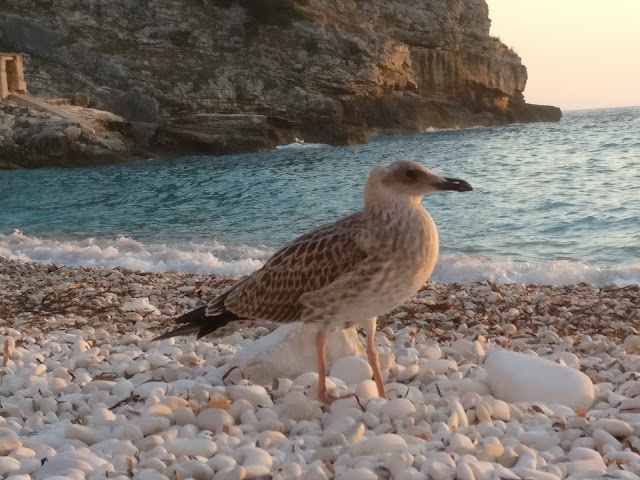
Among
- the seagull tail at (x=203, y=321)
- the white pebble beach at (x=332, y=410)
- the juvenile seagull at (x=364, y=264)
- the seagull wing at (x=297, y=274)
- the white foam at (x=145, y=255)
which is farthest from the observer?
the white foam at (x=145, y=255)

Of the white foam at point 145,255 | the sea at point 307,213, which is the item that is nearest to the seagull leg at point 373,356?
the sea at point 307,213

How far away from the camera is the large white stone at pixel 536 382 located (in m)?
4.40

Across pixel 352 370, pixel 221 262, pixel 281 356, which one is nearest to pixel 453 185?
pixel 352 370

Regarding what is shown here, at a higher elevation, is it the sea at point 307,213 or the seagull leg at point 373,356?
the seagull leg at point 373,356

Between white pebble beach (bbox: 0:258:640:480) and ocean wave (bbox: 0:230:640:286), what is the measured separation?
4.40 metres

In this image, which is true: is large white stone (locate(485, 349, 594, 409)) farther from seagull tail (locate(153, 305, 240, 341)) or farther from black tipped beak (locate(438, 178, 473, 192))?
seagull tail (locate(153, 305, 240, 341))

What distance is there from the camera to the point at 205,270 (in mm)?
13266

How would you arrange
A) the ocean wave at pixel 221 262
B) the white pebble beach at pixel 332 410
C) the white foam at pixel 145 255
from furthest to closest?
the white foam at pixel 145 255
the ocean wave at pixel 221 262
the white pebble beach at pixel 332 410

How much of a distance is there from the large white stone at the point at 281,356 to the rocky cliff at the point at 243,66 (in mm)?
49355

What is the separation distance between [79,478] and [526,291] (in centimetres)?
755

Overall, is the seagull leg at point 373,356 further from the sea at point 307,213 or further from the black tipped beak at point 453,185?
the sea at point 307,213

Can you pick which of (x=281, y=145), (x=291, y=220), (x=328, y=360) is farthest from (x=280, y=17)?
(x=328, y=360)

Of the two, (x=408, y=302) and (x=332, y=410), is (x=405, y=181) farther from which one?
(x=408, y=302)

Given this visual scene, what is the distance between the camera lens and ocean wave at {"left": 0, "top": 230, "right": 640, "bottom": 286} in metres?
11.7
